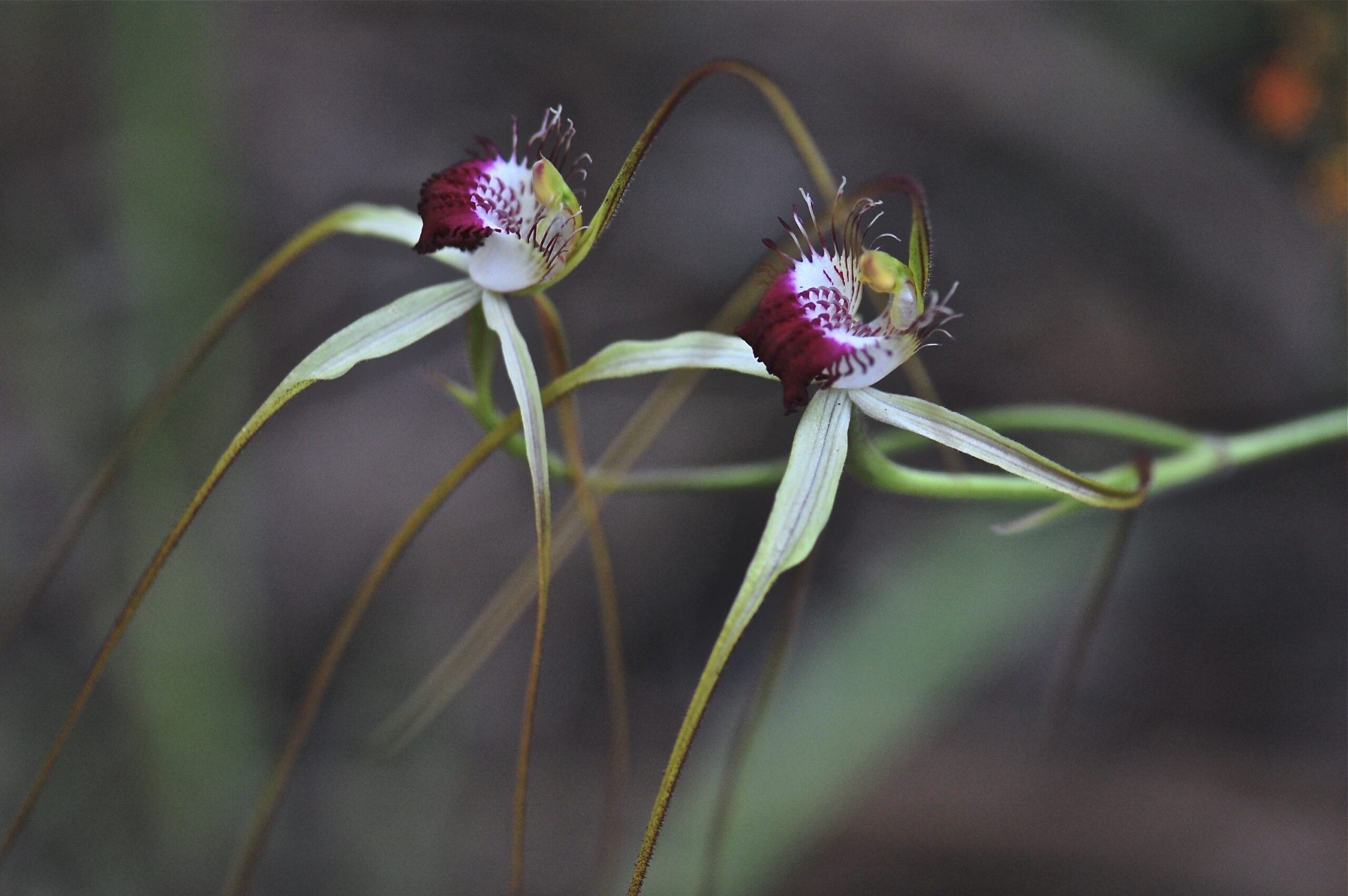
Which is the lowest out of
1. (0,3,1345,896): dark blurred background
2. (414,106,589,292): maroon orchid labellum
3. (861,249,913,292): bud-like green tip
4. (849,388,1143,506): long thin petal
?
(849,388,1143,506): long thin petal

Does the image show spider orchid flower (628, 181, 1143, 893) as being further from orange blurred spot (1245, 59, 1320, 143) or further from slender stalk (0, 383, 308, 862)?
orange blurred spot (1245, 59, 1320, 143)

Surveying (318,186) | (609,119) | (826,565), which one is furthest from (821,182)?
(318,186)

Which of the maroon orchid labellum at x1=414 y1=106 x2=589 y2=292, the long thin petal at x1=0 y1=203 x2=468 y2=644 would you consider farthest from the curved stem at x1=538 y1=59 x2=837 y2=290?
the long thin petal at x1=0 y1=203 x2=468 y2=644

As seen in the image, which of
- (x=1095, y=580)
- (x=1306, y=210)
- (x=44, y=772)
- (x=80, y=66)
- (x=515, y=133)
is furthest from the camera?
(x=80, y=66)

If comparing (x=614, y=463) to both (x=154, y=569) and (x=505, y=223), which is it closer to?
(x=505, y=223)

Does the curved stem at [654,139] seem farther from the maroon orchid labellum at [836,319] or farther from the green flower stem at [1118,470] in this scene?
the green flower stem at [1118,470]

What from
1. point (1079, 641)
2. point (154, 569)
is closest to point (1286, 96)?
point (1079, 641)

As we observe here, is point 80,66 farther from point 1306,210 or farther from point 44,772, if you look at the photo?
point 1306,210
